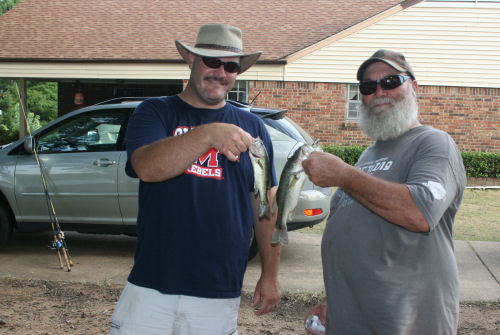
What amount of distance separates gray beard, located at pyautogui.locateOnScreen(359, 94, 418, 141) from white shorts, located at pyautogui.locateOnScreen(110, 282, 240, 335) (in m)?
1.08

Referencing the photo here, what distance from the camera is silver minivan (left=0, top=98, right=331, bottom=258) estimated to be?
6.19m

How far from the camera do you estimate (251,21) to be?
56.8 ft

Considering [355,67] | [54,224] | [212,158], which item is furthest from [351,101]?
[212,158]

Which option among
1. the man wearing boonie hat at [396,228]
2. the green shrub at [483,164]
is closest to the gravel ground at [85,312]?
the man wearing boonie hat at [396,228]

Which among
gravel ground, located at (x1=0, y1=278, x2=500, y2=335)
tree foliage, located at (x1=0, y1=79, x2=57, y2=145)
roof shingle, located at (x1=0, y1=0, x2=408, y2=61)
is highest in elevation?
roof shingle, located at (x1=0, y1=0, x2=408, y2=61)

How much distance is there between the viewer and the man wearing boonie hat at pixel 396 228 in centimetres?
208

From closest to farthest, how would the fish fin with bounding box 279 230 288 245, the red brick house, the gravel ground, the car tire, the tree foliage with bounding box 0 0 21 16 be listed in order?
1. the fish fin with bounding box 279 230 288 245
2. the gravel ground
3. the car tire
4. the red brick house
5. the tree foliage with bounding box 0 0 21 16

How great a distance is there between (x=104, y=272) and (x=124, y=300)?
3649mm

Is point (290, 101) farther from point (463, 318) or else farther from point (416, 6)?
point (463, 318)

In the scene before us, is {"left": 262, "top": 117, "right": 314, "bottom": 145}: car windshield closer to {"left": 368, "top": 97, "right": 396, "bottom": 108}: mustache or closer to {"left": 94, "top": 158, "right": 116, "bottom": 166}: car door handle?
{"left": 94, "top": 158, "right": 116, "bottom": 166}: car door handle

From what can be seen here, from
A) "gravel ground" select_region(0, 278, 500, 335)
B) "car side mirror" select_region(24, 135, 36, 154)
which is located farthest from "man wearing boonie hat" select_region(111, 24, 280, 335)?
"car side mirror" select_region(24, 135, 36, 154)

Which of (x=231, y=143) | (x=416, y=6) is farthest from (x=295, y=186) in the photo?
(x=416, y=6)

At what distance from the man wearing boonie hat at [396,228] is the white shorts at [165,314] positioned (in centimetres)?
55

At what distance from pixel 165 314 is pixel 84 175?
4.23 m
